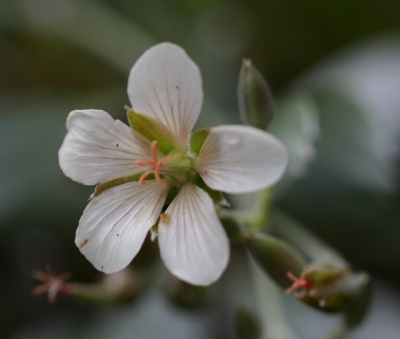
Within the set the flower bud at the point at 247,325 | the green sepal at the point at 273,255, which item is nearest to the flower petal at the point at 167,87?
the green sepal at the point at 273,255

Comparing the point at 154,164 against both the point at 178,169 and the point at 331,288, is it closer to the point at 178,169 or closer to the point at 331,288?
the point at 178,169

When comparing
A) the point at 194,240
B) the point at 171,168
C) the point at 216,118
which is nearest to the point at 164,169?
the point at 171,168

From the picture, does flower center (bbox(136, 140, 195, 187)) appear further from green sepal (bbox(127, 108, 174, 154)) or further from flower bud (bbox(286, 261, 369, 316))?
flower bud (bbox(286, 261, 369, 316))

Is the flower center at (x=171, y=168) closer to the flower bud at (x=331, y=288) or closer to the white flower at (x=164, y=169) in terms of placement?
the white flower at (x=164, y=169)

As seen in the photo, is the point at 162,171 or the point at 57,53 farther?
the point at 57,53

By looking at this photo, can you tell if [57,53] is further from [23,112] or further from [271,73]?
[271,73]

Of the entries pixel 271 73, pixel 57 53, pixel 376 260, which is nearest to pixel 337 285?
pixel 376 260

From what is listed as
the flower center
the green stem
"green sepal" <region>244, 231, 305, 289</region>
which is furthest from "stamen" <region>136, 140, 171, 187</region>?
the green stem
